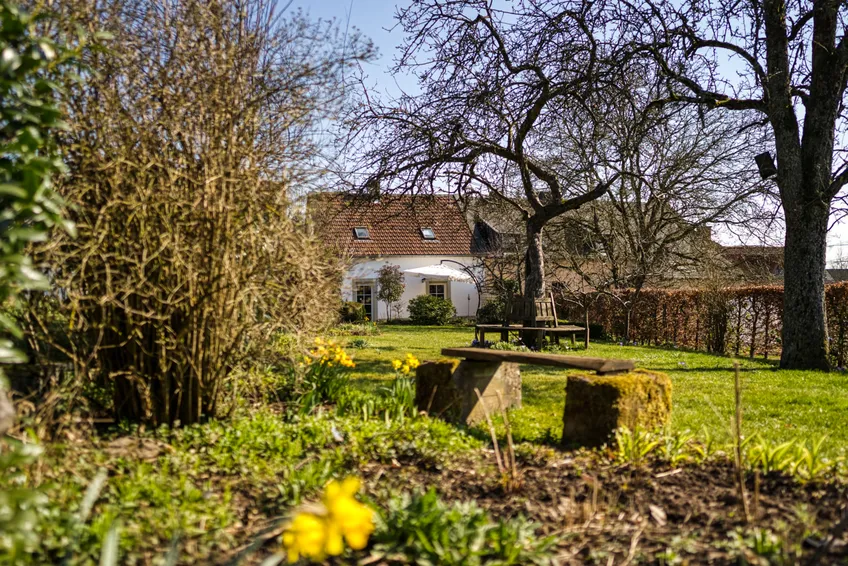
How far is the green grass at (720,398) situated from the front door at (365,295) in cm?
1511

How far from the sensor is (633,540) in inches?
99.5

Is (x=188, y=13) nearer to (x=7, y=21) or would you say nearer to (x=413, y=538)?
(x=7, y=21)

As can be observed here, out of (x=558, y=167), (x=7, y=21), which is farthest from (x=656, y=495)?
(x=558, y=167)

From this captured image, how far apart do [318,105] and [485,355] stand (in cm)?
214

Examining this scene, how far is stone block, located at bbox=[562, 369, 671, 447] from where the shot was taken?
4090mm

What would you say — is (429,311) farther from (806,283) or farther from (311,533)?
(311,533)

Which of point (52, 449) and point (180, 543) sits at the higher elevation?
point (52, 449)

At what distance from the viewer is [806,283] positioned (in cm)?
926

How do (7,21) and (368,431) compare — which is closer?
(7,21)

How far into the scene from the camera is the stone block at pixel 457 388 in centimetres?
497

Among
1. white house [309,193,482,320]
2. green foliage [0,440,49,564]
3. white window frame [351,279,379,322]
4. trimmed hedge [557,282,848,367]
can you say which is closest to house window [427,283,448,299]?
white house [309,193,482,320]

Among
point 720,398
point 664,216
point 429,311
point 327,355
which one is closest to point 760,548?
point 327,355

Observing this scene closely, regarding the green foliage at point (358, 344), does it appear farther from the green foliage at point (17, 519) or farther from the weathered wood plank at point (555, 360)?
the green foliage at point (17, 519)

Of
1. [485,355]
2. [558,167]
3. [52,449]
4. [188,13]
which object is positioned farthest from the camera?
[558,167]
